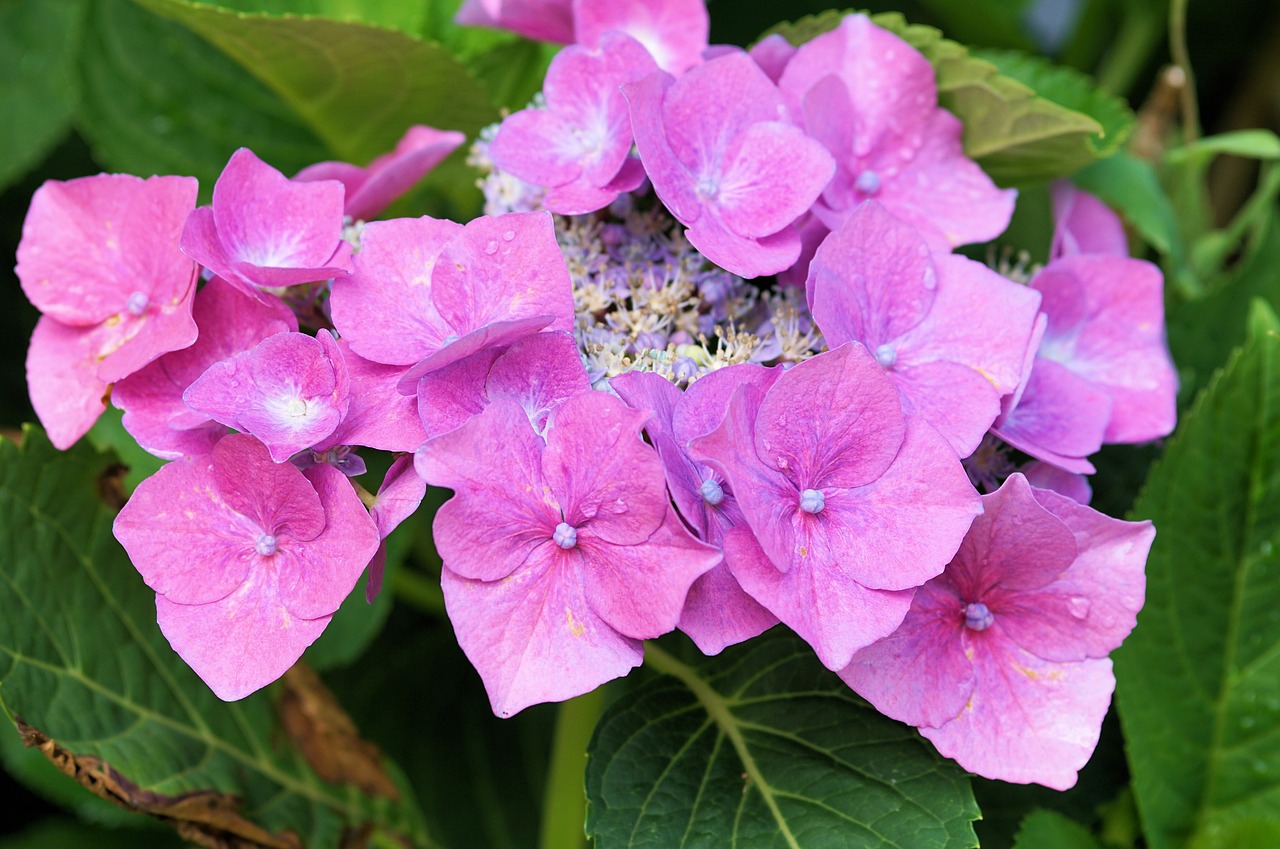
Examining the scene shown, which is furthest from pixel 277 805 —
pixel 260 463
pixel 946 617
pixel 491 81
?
pixel 491 81

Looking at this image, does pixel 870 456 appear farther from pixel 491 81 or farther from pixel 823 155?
pixel 491 81

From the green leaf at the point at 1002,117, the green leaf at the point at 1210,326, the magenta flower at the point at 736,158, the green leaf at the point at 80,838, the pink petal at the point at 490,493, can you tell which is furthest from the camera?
the green leaf at the point at 80,838

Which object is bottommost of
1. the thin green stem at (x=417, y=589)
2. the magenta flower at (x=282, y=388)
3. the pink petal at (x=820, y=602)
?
the thin green stem at (x=417, y=589)

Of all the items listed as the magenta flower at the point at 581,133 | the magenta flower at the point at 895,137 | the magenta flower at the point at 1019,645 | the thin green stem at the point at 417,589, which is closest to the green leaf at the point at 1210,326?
the magenta flower at the point at 895,137

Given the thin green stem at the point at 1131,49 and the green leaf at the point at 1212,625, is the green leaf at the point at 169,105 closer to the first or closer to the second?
the green leaf at the point at 1212,625

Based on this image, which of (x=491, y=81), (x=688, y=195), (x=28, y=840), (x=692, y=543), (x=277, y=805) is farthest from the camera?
(x=28, y=840)

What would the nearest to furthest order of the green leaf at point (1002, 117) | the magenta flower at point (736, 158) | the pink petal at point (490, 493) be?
the pink petal at point (490, 493)
the magenta flower at point (736, 158)
the green leaf at point (1002, 117)

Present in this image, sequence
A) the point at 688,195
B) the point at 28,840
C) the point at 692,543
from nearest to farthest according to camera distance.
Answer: the point at 692,543 < the point at 688,195 < the point at 28,840

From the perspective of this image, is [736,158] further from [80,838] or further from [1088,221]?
[80,838]
